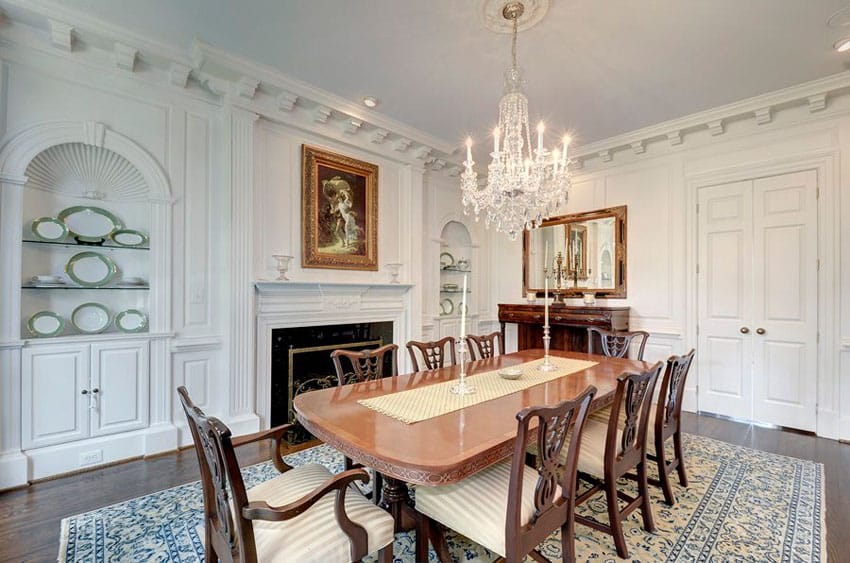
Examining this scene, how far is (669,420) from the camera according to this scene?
7.79ft

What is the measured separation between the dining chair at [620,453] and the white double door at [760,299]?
2.50 metres

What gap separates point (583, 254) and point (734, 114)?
1964 millimetres

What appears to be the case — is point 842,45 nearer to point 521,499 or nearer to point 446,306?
point 521,499

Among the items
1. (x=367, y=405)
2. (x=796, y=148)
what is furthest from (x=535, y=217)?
(x=796, y=148)

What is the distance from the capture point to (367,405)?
5.95 ft

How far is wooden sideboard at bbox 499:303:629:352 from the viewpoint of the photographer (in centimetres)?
417

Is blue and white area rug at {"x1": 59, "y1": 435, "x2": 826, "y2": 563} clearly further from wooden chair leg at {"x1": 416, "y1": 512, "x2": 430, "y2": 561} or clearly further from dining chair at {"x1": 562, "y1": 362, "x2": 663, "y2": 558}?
wooden chair leg at {"x1": 416, "y1": 512, "x2": 430, "y2": 561}

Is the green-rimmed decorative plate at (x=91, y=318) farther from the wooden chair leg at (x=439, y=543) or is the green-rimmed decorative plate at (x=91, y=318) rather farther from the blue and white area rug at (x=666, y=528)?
the wooden chair leg at (x=439, y=543)

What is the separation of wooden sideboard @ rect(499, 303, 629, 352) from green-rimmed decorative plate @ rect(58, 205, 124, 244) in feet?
11.8

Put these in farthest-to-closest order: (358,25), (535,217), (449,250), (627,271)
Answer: (449,250) < (627,271) < (535,217) < (358,25)

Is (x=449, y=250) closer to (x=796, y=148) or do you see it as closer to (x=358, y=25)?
(x=358, y=25)

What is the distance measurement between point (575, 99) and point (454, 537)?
3.54 metres

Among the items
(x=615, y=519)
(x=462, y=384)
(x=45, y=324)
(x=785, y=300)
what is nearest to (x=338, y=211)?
(x=45, y=324)

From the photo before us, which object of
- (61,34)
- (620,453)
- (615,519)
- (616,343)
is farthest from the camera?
(616,343)
